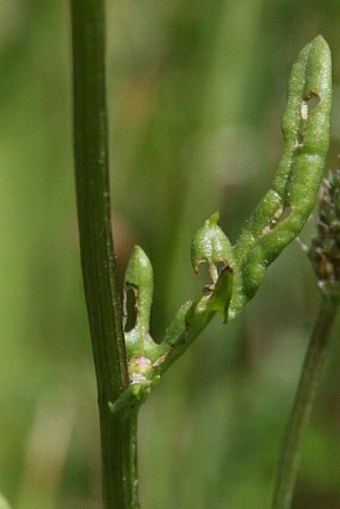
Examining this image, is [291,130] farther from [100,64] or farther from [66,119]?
[66,119]

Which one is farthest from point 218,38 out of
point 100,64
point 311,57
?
point 100,64

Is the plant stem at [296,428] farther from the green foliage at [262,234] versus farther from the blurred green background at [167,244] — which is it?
the blurred green background at [167,244]

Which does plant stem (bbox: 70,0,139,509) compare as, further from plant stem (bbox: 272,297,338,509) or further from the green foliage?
plant stem (bbox: 272,297,338,509)

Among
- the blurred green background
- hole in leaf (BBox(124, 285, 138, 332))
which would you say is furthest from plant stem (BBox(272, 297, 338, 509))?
the blurred green background

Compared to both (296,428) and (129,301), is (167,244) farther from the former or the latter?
(296,428)

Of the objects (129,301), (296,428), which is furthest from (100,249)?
(129,301)

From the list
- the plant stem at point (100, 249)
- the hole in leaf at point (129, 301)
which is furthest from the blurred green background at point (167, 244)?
the plant stem at point (100, 249)
